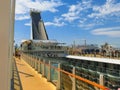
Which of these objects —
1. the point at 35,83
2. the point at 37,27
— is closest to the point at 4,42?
the point at 35,83

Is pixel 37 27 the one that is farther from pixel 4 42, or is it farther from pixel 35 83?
pixel 4 42

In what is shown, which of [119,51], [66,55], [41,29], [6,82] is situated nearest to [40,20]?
[41,29]

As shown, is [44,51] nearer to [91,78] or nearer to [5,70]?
[91,78]

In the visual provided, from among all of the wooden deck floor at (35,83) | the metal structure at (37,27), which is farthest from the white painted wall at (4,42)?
the metal structure at (37,27)

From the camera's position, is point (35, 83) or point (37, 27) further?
point (37, 27)

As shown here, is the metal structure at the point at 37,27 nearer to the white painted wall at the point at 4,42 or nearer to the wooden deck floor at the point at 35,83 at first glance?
the wooden deck floor at the point at 35,83

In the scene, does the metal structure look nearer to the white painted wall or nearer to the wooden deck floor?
the wooden deck floor

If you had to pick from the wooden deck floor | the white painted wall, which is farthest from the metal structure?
the white painted wall

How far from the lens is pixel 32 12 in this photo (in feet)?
296

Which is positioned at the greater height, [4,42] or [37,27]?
[37,27]

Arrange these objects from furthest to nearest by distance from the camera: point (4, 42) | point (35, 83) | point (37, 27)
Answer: point (37, 27), point (35, 83), point (4, 42)

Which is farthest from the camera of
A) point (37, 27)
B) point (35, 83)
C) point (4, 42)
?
point (37, 27)

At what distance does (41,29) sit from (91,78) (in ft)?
295

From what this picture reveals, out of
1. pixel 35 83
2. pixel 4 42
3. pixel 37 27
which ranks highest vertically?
pixel 37 27
